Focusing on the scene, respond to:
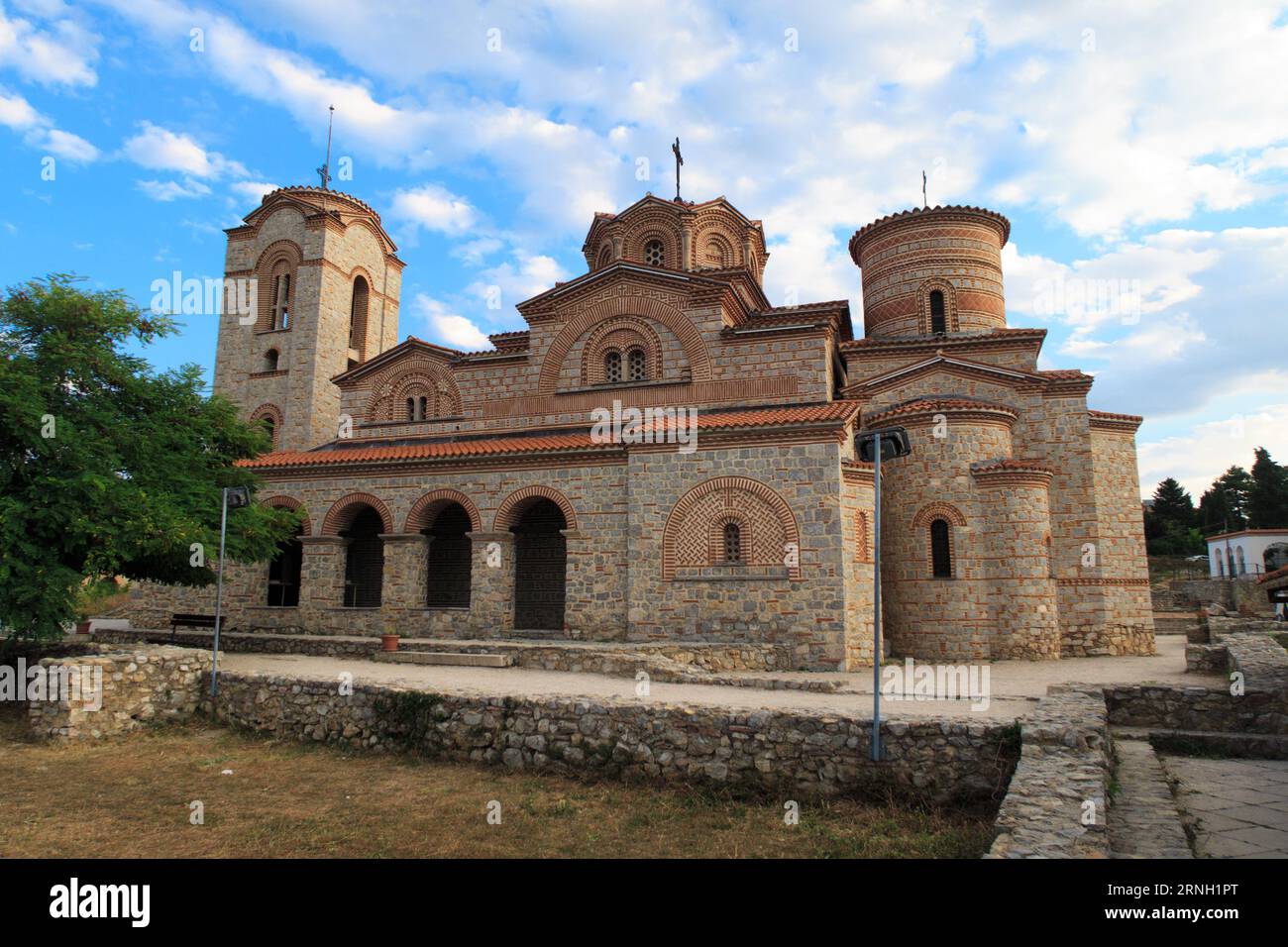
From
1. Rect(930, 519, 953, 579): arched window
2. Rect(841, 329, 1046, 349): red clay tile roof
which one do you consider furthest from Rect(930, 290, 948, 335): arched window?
Rect(930, 519, 953, 579): arched window

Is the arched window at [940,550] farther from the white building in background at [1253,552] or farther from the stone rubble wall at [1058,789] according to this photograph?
the white building in background at [1253,552]

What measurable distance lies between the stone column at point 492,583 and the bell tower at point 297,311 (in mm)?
7413

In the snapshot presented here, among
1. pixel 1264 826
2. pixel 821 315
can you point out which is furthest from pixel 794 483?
pixel 1264 826

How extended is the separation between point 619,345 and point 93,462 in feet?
31.3

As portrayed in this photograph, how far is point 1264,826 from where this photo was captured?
5508mm

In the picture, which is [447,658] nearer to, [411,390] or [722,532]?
[722,532]

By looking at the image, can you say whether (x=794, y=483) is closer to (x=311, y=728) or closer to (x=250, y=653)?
(x=311, y=728)

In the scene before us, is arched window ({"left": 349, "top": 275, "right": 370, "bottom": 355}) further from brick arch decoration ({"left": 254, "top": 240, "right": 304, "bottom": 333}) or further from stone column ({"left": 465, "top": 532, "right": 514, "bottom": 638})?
stone column ({"left": 465, "top": 532, "right": 514, "bottom": 638})

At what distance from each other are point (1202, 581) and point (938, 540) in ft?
68.2

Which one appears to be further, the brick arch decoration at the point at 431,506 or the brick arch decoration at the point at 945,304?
the brick arch decoration at the point at 945,304

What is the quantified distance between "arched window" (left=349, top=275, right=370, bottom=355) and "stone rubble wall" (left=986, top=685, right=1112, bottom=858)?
19.7m

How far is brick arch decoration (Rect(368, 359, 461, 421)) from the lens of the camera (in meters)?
18.5

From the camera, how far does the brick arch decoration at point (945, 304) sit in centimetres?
1908

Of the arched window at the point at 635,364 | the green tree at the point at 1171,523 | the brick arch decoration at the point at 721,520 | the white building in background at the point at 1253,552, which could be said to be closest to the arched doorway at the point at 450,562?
the arched window at the point at 635,364
